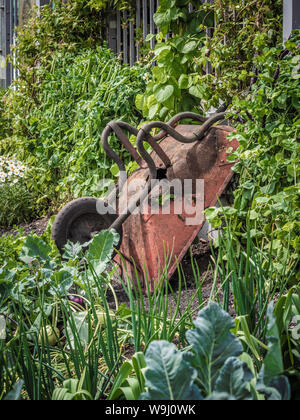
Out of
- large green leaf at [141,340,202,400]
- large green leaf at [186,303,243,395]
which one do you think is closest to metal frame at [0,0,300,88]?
large green leaf at [186,303,243,395]

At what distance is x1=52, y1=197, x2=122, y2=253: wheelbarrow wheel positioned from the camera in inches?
104

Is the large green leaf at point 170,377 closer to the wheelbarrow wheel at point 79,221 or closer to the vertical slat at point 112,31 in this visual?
the wheelbarrow wheel at point 79,221

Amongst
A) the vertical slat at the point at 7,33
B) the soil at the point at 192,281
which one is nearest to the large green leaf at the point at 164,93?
the soil at the point at 192,281

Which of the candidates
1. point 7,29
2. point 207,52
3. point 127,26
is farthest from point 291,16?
point 7,29

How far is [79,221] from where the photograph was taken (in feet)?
8.99

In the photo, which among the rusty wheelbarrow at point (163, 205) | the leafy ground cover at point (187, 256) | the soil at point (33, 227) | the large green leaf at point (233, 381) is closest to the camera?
the large green leaf at point (233, 381)

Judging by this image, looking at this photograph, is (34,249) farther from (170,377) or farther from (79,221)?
(170,377)

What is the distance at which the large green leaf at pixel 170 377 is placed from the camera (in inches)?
34.7

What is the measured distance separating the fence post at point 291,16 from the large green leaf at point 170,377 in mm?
2110

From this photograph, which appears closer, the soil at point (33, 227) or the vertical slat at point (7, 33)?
the soil at point (33, 227)

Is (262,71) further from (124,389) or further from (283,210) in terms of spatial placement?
(124,389)

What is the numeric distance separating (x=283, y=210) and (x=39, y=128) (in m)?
3.64

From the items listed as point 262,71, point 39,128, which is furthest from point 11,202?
point 262,71

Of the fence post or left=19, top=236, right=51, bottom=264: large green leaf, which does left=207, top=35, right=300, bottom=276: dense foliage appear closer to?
the fence post
